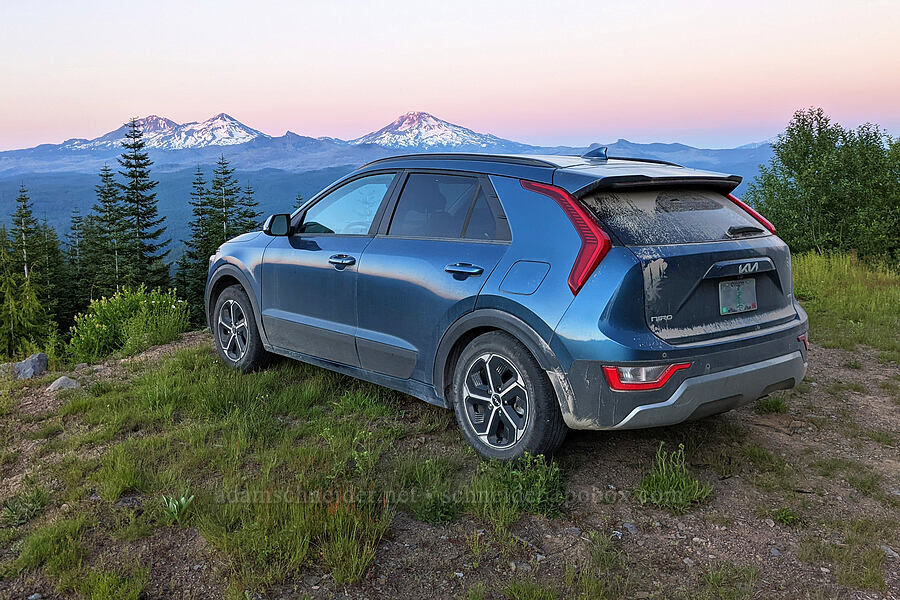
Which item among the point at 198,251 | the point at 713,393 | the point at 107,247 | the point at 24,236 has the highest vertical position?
the point at 713,393

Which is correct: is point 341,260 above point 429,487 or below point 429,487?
above

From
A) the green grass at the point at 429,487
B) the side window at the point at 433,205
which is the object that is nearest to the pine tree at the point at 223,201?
the side window at the point at 433,205

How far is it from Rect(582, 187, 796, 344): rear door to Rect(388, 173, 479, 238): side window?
2.91ft

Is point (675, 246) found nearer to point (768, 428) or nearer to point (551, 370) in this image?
point (551, 370)

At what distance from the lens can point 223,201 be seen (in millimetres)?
73875

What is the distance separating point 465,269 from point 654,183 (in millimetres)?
A: 1176

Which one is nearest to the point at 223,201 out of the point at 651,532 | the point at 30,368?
the point at 30,368

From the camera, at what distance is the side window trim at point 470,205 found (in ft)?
12.6

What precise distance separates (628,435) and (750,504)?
101cm

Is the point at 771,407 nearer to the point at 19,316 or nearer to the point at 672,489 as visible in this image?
the point at 672,489

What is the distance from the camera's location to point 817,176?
24641 mm

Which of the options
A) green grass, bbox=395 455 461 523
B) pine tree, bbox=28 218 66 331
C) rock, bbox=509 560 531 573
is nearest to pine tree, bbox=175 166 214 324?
pine tree, bbox=28 218 66 331

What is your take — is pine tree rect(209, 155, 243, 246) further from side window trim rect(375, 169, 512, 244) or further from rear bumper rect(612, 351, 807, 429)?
rear bumper rect(612, 351, 807, 429)

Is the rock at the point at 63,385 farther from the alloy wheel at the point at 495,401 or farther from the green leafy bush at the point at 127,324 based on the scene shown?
the alloy wheel at the point at 495,401
